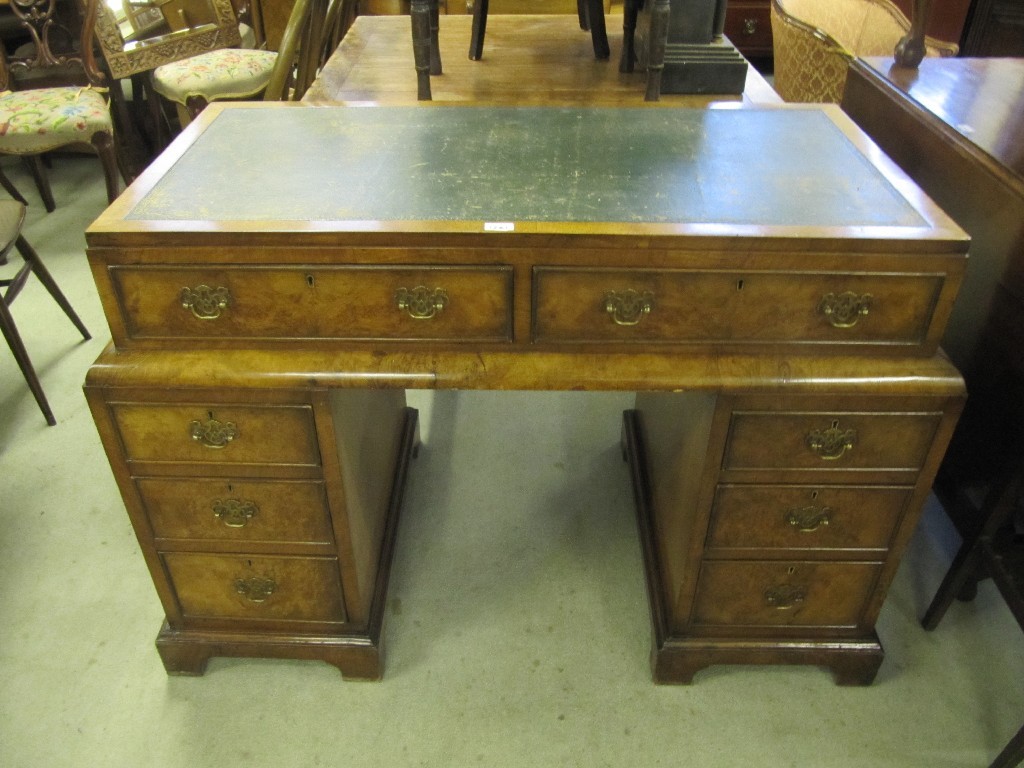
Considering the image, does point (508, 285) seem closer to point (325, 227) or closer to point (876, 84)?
point (325, 227)

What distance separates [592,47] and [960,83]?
2.69ft

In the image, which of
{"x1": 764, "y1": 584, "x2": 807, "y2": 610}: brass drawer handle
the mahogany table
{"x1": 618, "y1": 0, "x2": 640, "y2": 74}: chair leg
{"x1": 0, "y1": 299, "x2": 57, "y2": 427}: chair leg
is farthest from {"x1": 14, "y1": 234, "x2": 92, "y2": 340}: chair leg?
the mahogany table

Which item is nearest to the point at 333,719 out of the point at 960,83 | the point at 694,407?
the point at 694,407

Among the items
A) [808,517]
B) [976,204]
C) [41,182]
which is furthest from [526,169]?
[41,182]

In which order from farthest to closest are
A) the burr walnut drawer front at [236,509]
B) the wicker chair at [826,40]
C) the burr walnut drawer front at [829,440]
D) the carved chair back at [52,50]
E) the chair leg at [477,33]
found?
the carved chair back at [52,50]
the wicker chair at [826,40]
the chair leg at [477,33]
the burr walnut drawer front at [236,509]
the burr walnut drawer front at [829,440]

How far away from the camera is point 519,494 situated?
74.6 inches

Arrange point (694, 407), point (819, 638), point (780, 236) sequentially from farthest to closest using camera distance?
point (819, 638), point (694, 407), point (780, 236)

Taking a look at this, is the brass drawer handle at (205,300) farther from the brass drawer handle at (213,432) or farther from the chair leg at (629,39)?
the chair leg at (629,39)

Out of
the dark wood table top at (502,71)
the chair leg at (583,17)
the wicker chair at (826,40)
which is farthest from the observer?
the wicker chair at (826,40)

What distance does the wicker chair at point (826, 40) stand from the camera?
2.35 m

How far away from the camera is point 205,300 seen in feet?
3.45

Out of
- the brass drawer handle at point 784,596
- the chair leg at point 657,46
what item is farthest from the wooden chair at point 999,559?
the chair leg at point 657,46

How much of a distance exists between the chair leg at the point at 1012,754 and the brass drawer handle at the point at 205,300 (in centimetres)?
134

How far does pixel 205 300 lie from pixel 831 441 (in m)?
0.90
